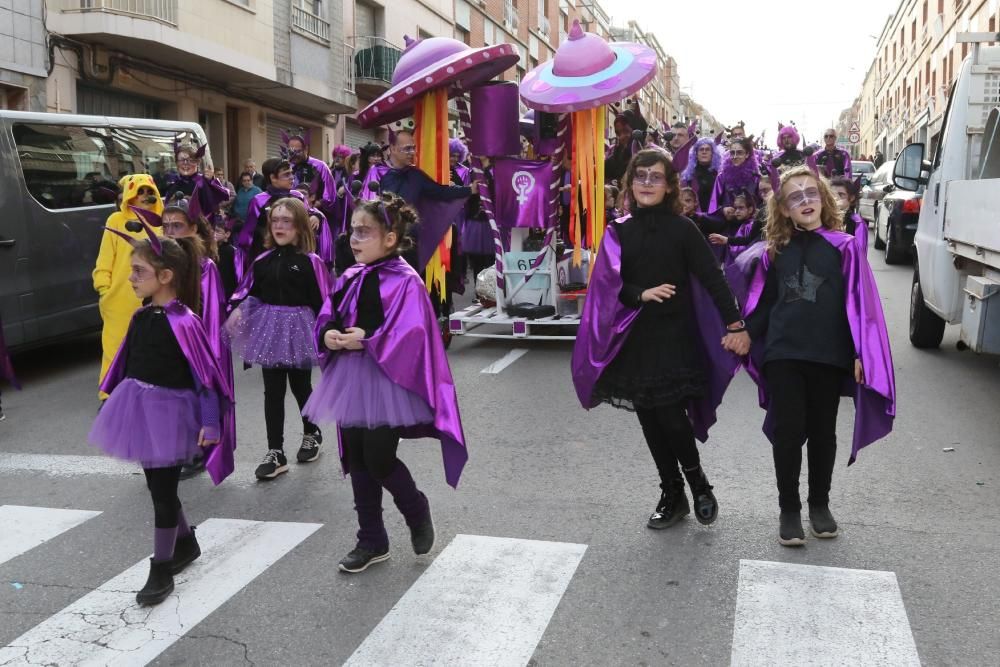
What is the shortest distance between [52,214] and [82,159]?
698mm

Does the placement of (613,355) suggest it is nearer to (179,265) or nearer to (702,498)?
(702,498)

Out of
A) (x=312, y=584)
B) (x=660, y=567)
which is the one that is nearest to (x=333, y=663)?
(x=312, y=584)

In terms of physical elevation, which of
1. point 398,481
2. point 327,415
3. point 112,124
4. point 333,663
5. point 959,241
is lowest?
point 333,663

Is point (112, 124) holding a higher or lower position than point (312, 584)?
higher

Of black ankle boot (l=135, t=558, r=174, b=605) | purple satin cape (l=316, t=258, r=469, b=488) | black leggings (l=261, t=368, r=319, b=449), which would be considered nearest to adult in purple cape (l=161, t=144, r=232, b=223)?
black leggings (l=261, t=368, r=319, b=449)

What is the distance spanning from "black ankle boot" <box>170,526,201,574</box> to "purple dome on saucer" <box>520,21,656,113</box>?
19.0 ft

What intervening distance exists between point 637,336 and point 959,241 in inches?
140

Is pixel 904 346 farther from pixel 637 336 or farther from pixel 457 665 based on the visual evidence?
pixel 457 665

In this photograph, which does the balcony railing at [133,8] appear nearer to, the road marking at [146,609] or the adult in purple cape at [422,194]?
the adult in purple cape at [422,194]

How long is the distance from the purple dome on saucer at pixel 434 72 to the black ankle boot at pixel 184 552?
15.8 ft

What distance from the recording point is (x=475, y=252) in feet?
39.1

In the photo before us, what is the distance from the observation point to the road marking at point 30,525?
14.1 ft

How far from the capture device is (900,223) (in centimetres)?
1518

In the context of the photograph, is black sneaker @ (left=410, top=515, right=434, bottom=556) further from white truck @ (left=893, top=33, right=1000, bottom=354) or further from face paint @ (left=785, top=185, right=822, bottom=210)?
white truck @ (left=893, top=33, right=1000, bottom=354)
